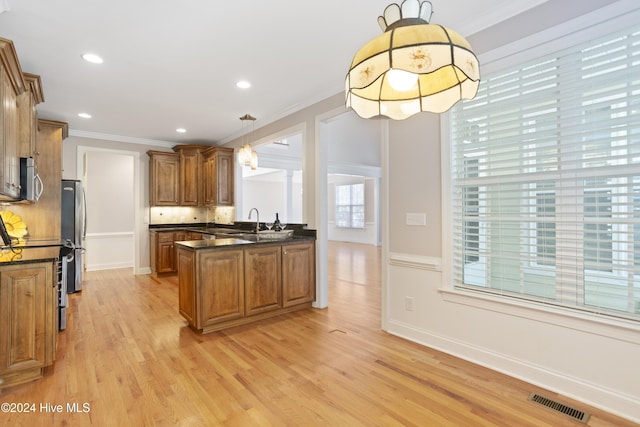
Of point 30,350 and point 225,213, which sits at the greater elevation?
point 225,213

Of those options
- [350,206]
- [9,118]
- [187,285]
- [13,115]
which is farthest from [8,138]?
[350,206]

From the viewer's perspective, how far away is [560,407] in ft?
6.61

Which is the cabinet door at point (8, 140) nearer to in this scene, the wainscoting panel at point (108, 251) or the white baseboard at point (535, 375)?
the white baseboard at point (535, 375)

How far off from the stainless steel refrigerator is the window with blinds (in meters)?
5.16

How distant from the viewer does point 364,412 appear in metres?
1.99

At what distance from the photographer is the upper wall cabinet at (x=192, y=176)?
608 cm

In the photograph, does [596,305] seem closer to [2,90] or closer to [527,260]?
[527,260]

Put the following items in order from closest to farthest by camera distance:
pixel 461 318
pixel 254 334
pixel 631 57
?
pixel 631 57 → pixel 461 318 → pixel 254 334

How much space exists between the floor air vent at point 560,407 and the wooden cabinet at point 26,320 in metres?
3.43

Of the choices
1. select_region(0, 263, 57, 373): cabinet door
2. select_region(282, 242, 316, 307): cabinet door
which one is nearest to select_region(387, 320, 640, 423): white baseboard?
select_region(282, 242, 316, 307): cabinet door

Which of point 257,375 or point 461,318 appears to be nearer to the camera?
point 257,375

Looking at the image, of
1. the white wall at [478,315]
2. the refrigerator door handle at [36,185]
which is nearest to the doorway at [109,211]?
the refrigerator door handle at [36,185]

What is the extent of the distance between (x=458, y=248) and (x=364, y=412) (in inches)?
58.9

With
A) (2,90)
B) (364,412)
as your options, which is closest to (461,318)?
(364,412)
